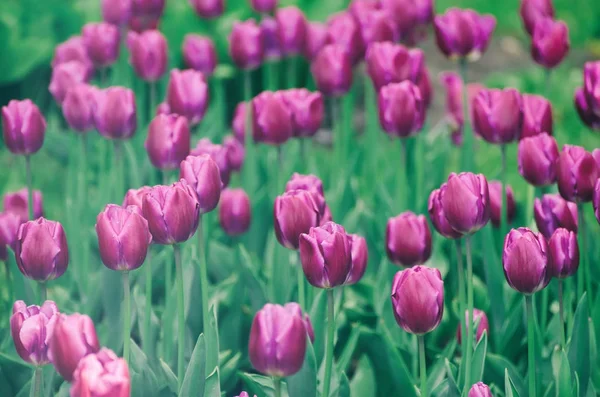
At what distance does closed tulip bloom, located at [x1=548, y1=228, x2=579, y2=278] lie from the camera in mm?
1598

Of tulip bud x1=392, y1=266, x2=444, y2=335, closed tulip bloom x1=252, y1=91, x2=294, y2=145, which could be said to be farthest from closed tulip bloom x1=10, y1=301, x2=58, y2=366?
closed tulip bloom x1=252, y1=91, x2=294, y2=145

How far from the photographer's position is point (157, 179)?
2.88m

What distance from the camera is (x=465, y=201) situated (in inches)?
59.1

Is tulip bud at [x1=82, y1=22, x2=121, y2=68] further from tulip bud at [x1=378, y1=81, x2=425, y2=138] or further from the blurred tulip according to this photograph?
the blurred tulip

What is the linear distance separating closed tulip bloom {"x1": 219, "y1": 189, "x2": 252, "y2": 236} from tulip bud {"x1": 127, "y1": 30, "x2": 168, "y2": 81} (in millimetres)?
478

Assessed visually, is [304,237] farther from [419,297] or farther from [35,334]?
[35,334]

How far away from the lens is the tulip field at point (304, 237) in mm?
1424

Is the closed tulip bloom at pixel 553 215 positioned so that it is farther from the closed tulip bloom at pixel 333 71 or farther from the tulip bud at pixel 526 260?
the closed tulip bloom at pixel 333 71

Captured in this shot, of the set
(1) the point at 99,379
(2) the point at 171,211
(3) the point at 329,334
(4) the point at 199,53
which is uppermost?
(4) the point at 199,53

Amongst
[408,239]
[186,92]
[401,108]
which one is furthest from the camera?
[186,92]

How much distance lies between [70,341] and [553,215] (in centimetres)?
101

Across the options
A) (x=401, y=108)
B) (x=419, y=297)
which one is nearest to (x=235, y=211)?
(x=401, y=108)

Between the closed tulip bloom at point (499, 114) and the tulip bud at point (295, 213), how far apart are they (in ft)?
1.80

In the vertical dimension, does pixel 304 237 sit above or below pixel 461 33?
below
